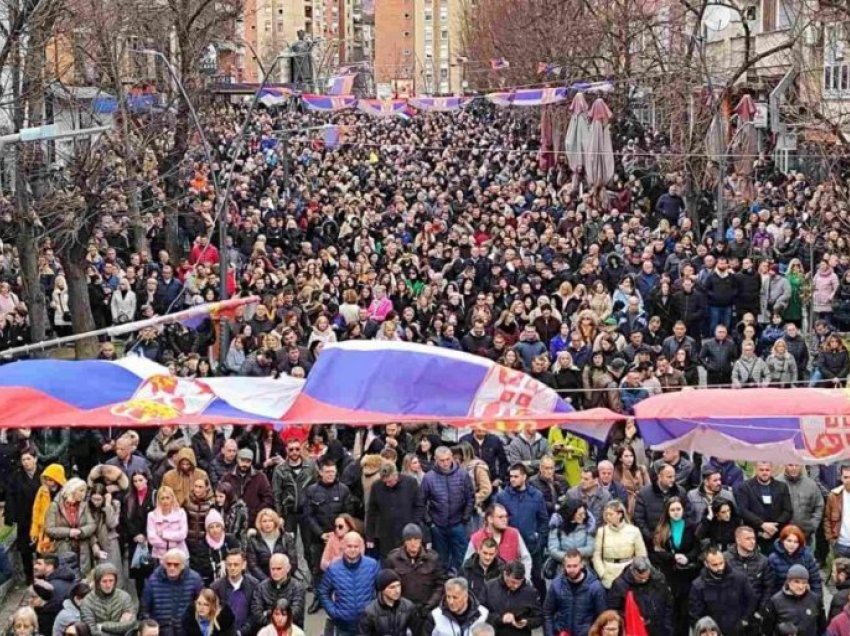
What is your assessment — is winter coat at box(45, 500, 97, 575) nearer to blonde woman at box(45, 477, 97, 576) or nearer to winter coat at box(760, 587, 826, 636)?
blonde woman at box(45, 477, 97, 576)

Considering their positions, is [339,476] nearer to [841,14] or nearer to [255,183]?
[841,14]

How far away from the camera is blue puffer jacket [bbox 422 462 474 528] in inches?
456

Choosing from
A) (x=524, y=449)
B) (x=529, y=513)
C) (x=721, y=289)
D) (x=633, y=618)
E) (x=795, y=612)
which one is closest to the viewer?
(x=795, y=612)

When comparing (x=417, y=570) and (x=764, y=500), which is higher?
A: (x=764, y=500)

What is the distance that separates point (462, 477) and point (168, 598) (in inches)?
101

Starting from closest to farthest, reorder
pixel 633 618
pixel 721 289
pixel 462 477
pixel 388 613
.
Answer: pixel 388 613, pixel 633 618, pixel 462 477, pixel 721 289

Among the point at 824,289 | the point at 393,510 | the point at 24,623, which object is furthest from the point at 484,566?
the point at 824,289

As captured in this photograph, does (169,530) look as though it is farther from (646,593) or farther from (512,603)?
(646,593)

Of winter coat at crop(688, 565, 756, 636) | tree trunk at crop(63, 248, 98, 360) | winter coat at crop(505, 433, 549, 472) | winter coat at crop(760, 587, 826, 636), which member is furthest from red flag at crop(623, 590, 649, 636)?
tree trunk at crop(63, 248, 98, 360)

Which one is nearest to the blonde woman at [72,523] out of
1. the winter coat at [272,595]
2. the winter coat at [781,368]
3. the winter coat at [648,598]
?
the winter coat at [272,595]

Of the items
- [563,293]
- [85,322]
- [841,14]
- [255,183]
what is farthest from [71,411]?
[255,183]

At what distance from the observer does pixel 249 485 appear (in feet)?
39.2

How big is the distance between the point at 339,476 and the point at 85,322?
10.3 meters

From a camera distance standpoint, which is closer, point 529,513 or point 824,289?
point 529,513
